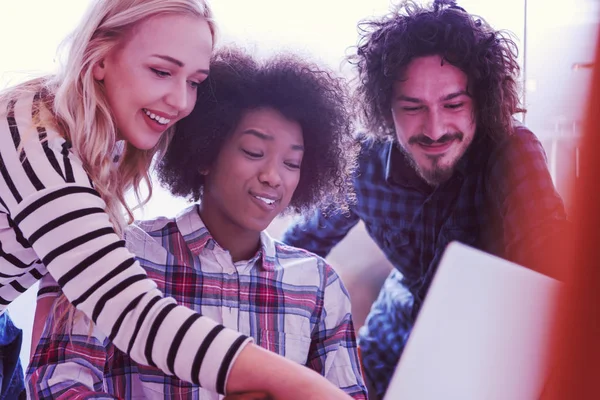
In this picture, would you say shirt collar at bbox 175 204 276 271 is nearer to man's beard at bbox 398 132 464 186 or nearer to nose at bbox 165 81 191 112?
nose at bbox 165 81 191 112

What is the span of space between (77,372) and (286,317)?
327mm

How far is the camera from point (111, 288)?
0.65 m

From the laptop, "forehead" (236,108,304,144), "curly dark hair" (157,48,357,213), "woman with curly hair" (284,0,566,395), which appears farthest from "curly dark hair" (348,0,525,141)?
the laptop

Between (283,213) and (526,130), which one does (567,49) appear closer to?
(526,130)

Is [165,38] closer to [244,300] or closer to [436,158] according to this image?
[244,300]

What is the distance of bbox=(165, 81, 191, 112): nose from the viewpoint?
87 cm

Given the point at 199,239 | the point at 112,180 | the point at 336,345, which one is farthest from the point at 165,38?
the point at 336,345

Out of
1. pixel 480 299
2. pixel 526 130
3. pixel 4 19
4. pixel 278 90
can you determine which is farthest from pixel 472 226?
pixel 4 19

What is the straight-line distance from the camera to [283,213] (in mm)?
1187

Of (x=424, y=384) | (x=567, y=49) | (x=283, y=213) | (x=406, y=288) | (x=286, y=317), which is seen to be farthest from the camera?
(x=406, y=288)

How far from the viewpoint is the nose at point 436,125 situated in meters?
1.22

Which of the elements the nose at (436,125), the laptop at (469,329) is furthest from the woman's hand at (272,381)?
the nose at (436,125)

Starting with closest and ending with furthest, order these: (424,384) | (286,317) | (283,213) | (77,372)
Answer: (424,384)
(77,372)
(286,317)
(283,213)

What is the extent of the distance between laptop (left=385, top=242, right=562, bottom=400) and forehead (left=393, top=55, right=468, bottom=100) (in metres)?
0.76
